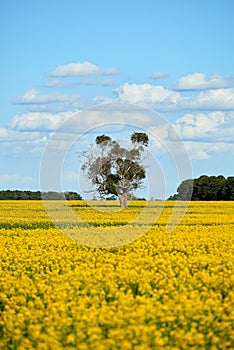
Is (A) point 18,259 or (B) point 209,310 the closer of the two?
(B) point 209,310

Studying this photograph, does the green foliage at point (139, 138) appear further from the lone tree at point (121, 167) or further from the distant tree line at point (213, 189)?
the distant tree line at point (213, 189)

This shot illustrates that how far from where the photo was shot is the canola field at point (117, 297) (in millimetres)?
8922

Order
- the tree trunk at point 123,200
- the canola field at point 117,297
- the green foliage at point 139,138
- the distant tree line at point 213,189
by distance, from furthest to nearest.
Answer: the distant tree line at point 213,189 < the green foliage at point 139,138 < the tree trunk at point 123,200 < the canola field at point 117,297

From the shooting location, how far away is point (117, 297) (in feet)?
37.4

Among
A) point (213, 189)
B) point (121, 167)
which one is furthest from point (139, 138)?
point (213, 189)

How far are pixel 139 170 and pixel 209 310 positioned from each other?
43.3 m

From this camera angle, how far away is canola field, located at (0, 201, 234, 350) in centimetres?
892

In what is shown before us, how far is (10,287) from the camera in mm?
13617

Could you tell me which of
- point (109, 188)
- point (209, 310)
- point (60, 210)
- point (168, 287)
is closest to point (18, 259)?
point (168, 287)

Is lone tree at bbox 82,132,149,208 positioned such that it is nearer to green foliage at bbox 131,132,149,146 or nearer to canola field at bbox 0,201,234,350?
green foliage at bbox 131,132,149,146

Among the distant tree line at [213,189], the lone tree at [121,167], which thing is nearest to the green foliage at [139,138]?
the lone tree at [121,167]

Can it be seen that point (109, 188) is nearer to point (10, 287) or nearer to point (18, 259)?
point (18, 259)

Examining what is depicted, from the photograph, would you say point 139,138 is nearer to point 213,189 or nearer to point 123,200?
point 123,200

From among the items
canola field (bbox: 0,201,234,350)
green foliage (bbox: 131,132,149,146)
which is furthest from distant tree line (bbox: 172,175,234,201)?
canola field (bbox: 0,201,234,350)
